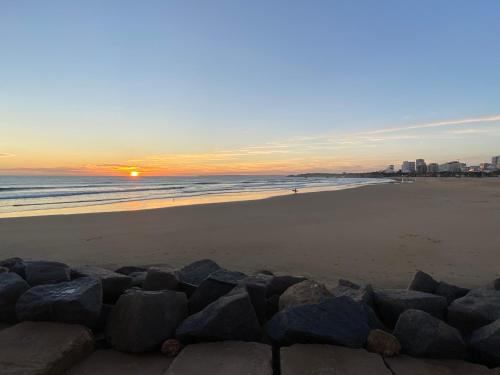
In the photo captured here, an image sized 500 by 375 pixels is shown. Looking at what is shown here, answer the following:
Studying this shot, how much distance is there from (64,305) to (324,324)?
2424mm

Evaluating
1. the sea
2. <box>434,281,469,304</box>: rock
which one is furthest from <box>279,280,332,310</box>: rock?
the sea

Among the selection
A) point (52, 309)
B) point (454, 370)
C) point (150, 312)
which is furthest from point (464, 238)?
point (52, 309)

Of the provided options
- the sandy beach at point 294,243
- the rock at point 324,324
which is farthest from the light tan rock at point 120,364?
the sandy beach at point 294,243

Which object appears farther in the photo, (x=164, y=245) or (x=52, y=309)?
(x=164, y=245)

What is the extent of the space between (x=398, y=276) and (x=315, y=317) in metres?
3.44

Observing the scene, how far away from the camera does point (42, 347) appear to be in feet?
11.1

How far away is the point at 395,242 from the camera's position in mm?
9453

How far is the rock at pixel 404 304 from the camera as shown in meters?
4.34

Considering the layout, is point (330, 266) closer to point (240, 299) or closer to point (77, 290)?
point (240, 299)

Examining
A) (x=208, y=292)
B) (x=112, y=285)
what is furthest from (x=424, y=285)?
(x=112, y=285)

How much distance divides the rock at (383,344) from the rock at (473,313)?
1.02m

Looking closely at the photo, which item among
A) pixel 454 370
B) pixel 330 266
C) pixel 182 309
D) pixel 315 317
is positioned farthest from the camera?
pixel 330 266

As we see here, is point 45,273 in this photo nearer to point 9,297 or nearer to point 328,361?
point 9,297

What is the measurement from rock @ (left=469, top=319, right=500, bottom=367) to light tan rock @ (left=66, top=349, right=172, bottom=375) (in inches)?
110
